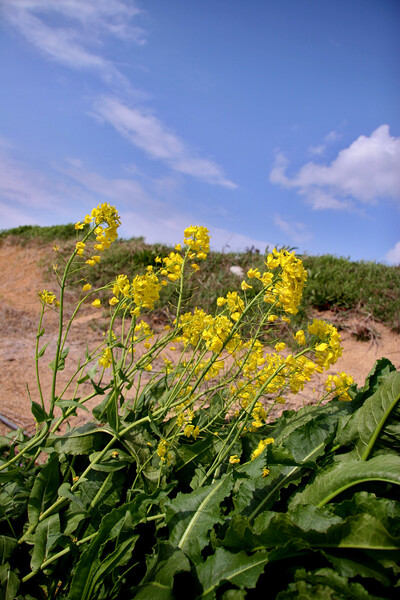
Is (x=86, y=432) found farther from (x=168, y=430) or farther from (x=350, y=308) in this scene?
(x=350, y=308)

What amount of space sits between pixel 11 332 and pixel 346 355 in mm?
5006

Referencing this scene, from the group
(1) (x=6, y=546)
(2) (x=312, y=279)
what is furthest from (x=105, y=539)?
(2) (x=312, y=279)

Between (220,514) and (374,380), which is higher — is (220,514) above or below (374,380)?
below

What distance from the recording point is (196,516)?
1339mm

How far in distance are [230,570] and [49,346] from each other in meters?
4.90

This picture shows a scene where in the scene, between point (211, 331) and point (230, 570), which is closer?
point (230, 570)

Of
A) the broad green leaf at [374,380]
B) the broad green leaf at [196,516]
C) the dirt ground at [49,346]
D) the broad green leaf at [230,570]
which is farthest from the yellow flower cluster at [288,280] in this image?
the dirt ground at [49,346]

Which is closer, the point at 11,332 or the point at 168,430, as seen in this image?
the point at 168,430

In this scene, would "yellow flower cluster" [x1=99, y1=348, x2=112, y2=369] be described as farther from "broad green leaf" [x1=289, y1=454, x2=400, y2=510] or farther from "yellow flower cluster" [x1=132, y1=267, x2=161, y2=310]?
"broad green leaf" [x1=289, y1=454, x2=400, y2=510]

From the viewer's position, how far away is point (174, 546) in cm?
129

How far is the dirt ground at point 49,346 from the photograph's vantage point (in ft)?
12.0

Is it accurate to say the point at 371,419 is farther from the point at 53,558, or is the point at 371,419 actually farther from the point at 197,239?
the point at 53,558

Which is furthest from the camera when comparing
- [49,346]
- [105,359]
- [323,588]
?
[49,346]

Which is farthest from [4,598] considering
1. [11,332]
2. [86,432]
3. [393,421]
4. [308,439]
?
[11,332]
